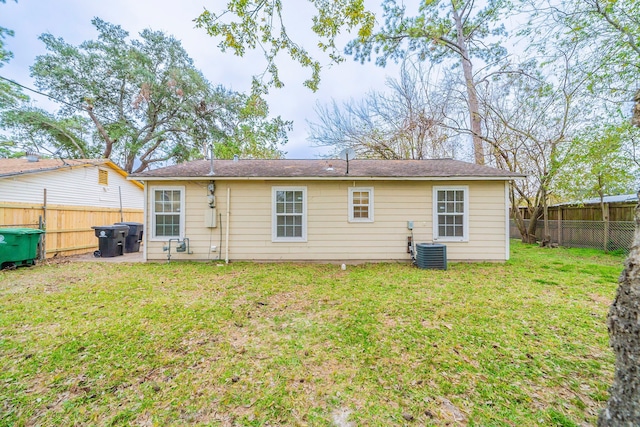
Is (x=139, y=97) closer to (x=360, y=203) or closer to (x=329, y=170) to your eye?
(x=329, y=170)

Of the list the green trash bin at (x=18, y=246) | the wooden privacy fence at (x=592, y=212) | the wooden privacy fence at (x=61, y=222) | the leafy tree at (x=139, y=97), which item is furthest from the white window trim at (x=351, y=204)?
the leafy tree at (x=139, y=97)

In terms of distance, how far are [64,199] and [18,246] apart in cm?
456

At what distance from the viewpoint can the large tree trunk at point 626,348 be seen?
1.31m

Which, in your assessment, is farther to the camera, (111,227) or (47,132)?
(47,132)

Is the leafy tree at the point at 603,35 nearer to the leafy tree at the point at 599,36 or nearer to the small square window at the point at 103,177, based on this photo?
the leafy tree at the point at 599,36

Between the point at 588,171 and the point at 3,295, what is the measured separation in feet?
52.8

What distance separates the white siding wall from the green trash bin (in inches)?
121

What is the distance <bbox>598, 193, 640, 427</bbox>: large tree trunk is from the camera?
1.31m

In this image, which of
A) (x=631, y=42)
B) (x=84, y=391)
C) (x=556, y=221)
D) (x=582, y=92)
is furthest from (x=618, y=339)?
(x=556, y=221)


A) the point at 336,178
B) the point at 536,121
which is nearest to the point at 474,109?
the point at 536,121

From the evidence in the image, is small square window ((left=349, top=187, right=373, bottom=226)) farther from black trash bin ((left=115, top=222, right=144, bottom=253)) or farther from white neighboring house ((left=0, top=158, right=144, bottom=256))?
white neighboring house ((left=0, top=158, right=144, bottom=256))

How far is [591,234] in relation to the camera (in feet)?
30.9

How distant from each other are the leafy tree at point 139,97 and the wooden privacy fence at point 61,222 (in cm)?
702

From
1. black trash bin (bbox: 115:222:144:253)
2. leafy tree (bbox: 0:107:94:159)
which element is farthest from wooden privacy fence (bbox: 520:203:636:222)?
leafy tree (bbox: 0:107:94:159)
